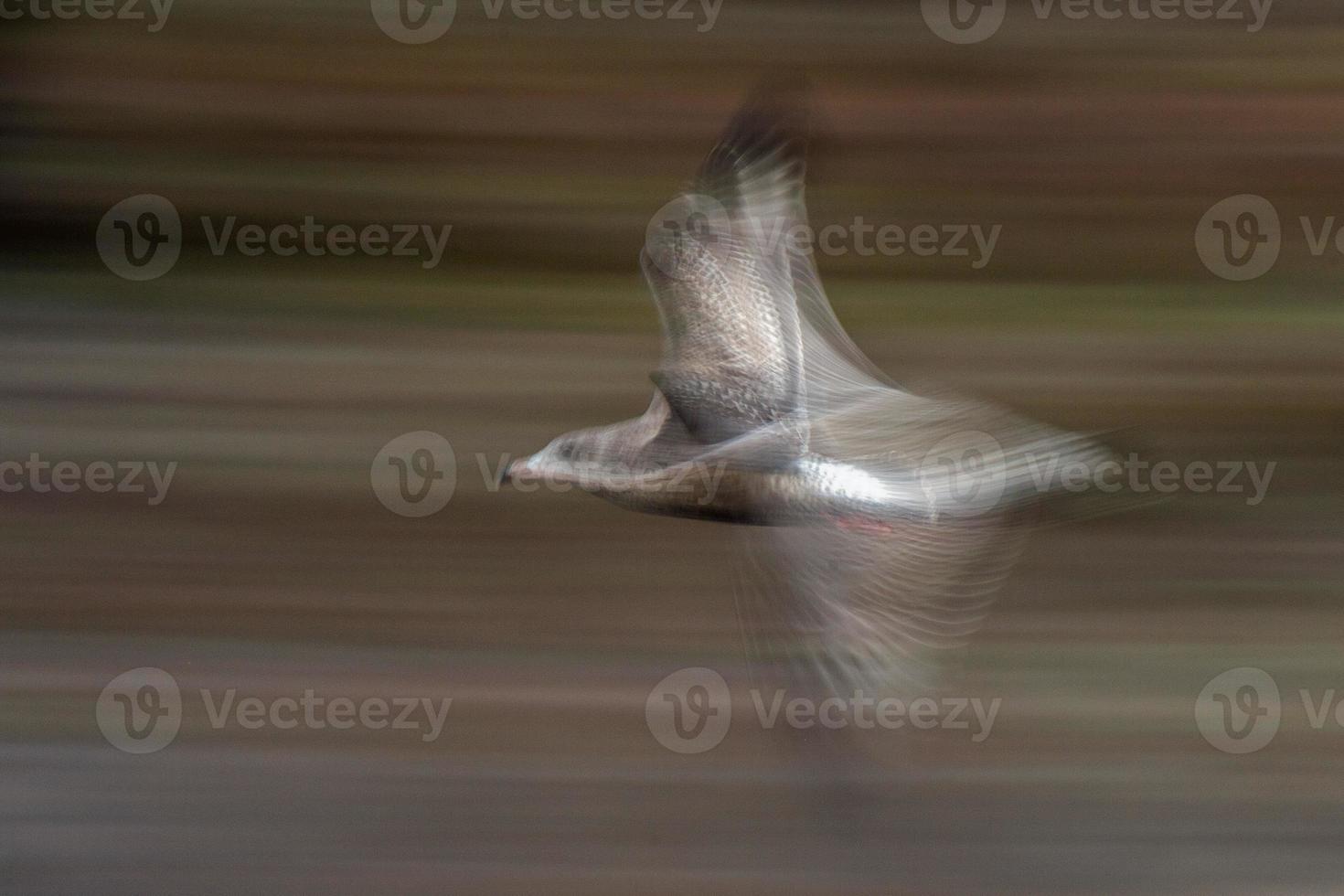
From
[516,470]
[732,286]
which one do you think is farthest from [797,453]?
[516,470]

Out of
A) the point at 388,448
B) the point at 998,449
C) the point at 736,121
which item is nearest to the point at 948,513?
the point at 998,449

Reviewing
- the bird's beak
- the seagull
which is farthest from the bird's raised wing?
the bird's beak

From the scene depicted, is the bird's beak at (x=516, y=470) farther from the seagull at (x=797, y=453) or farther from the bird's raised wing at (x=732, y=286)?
the bird's raised wing at (x=732, y=286)

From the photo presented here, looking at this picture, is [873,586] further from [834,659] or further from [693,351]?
[693,351]

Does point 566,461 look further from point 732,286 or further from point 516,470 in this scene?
point 732,286

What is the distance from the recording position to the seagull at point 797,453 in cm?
95

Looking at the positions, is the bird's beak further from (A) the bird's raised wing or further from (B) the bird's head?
(A) the bird's raised wing

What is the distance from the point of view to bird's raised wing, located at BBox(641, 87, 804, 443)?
3.12 feet

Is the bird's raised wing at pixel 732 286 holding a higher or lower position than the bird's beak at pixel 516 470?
higher

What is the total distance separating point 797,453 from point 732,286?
0.17 meters

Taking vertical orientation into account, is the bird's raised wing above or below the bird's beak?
above

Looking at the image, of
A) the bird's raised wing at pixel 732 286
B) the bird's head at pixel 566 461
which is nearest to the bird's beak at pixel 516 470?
the bird's head at pixel 566 461

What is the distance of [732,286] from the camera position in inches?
37.6

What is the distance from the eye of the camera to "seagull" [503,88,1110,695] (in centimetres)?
95
